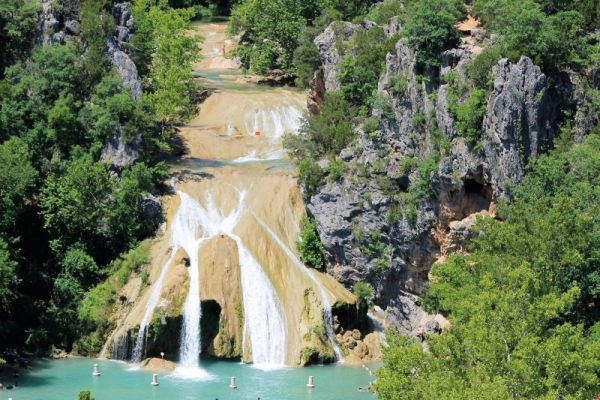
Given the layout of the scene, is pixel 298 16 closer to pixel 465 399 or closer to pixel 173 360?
pixel 173 360

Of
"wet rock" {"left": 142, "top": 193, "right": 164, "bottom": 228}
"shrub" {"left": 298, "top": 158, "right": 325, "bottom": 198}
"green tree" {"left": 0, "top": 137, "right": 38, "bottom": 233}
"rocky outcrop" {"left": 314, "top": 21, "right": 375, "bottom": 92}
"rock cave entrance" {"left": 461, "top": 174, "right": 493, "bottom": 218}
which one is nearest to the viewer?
"rock cave entrance" {"left": 461, "top": 174, "right": 493, "bottom": 218}

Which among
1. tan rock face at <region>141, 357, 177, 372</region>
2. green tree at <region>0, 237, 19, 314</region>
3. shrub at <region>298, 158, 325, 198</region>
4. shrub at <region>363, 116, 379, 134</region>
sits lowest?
tan rock face at <region>141, 357, 177, 372</region>

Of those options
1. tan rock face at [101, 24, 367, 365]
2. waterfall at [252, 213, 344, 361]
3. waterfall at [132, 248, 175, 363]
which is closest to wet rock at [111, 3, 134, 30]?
tan rock face at [101, 24, 367, 365]

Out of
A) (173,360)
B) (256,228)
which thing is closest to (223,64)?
(256,228)

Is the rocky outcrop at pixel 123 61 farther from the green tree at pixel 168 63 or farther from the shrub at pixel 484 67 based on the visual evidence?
the shrub at pixel 484 67

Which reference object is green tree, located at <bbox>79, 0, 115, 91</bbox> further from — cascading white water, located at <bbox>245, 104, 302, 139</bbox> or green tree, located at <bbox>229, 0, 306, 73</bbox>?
green tree, located at <bbox>229, 0, 306, 73</bbox>

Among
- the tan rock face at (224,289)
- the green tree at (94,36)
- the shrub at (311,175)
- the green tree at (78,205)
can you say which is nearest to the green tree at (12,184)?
the green tree at (78,205)
